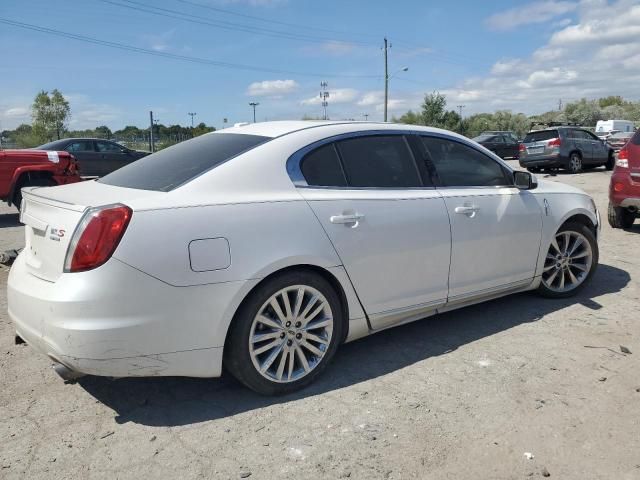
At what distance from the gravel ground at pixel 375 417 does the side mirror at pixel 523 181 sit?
3.85 feet

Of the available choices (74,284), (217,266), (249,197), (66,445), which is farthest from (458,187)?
(66,445)

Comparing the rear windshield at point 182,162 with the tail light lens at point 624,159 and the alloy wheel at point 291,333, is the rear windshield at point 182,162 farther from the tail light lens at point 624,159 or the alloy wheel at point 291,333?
the tail light lens at point 624,159

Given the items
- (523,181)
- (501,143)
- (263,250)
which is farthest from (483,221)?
(501,143)

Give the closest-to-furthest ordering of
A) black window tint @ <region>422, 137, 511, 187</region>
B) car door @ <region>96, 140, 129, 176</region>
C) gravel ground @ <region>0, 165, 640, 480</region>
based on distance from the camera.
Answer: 1. gravel ground @ <region>0, 165, 640, 480</region>
2. black window tint @ <region>422, 137, 511, 187</region>
3. car door @ <region>96, 140, 129, 176</region>

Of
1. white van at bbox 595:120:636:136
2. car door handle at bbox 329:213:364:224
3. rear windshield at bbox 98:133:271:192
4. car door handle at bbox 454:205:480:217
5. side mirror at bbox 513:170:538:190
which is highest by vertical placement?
white van at bbox 595:120:636:136

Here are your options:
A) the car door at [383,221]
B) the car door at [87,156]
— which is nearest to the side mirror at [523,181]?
the car door at [383,221]

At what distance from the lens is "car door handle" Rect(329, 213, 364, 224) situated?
332 centimetres

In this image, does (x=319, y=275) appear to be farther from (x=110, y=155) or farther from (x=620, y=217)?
(x=110, y=155)

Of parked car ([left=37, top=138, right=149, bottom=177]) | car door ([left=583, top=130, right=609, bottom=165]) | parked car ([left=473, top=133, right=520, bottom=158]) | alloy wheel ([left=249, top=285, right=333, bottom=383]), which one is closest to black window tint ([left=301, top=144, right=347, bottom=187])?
alloy wheel ([left=249, top=285, right=333, bottom=383])

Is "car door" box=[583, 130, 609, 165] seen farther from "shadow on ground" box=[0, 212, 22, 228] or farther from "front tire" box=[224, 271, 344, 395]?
"front tire" box=[224, 271, 344, 395]

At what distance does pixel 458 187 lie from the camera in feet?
13.6

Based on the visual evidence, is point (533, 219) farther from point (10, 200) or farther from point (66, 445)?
point (10, 200)

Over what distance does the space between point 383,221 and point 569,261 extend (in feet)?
7.63

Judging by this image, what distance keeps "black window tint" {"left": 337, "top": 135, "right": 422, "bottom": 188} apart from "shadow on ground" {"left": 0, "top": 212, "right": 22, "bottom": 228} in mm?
8821
